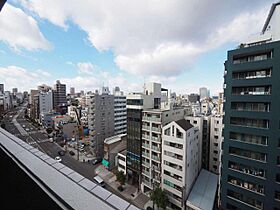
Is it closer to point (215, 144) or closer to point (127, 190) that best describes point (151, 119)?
point (127, 190)

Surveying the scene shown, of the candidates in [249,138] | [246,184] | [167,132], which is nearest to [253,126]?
[249,138]

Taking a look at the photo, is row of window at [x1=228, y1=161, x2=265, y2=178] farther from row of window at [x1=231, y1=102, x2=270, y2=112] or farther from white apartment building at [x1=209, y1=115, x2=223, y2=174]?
white apartment building at [x1=209, y1=115, x2=223, y2=174]

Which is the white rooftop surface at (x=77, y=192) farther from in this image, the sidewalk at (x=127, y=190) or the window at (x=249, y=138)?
the sidewalk at (x=127, y=190)

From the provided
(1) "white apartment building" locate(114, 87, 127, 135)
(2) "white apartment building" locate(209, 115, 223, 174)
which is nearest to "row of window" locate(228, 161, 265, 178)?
(2) "white apartment building" locate(209, 115, 223, 174)

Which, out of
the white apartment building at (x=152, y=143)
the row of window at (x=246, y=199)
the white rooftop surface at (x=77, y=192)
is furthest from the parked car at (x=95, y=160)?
the white rooftop surface at (x=77, y=192)

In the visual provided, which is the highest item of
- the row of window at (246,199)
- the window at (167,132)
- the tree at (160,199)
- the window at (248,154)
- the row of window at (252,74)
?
the row of window at (252,74)

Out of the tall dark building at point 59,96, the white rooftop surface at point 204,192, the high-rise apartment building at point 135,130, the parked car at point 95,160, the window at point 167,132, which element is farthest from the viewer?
the tall dark building at point 59,96

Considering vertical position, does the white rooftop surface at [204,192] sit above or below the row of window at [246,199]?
below

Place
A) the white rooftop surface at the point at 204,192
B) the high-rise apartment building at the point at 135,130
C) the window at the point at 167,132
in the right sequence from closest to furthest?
the white rooftop surface at the point at 204,192, the window at the point at 167,132, the high-rise apartment building at the point at 135,130
